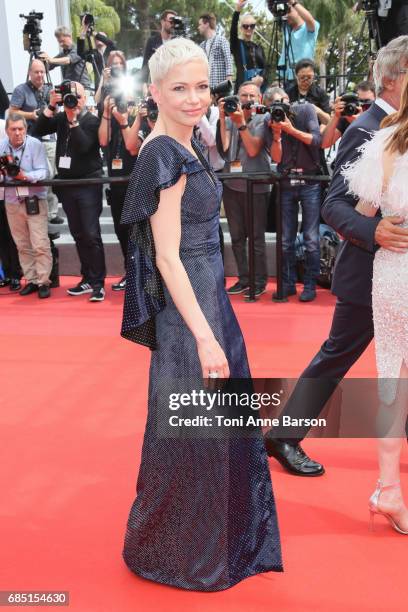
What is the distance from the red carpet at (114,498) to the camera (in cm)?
230

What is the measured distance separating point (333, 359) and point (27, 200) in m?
4.35

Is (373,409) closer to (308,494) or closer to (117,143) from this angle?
(308,494)

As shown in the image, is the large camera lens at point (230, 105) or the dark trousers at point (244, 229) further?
the dark trousers at point (244, 229)

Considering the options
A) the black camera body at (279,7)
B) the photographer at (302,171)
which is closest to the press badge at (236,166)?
the photographer at (302,171)

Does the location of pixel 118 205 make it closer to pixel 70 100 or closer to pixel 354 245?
pixel 70 100

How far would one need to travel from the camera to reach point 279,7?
784 cm

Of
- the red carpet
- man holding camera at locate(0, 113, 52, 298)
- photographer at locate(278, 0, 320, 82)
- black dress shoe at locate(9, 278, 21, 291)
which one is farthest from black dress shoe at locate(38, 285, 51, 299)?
photographer at locate(278, 0, 320, 82)

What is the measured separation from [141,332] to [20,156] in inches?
192

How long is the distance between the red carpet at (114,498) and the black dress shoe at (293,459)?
45 mm

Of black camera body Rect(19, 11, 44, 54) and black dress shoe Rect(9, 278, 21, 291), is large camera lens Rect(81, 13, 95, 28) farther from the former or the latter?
black dress shoe Rect(9, 278, 21, 291)

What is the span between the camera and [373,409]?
380cm

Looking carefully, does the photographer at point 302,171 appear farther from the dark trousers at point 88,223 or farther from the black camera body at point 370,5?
the black camera body at point 370,5

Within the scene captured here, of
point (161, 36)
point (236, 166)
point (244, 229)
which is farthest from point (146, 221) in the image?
point (161, 36)

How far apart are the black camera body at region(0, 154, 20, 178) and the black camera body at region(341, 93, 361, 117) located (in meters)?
2.83
